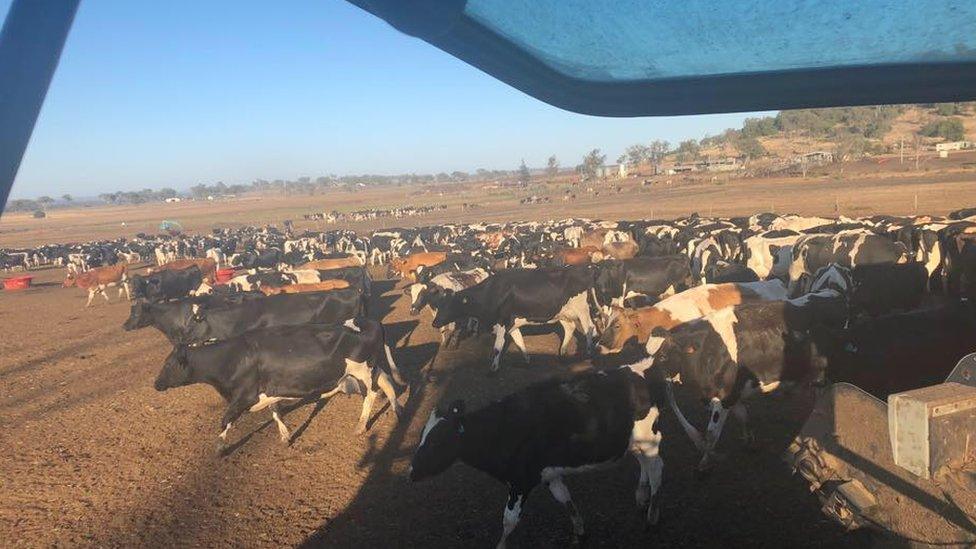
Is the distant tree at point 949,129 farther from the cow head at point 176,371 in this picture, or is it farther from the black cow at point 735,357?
the cow head at point 176,371

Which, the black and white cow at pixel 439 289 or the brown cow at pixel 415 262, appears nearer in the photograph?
the black and white cow at pixel 439 289

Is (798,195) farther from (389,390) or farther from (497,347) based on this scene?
(389,390)

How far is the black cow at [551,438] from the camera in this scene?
18.3 ft

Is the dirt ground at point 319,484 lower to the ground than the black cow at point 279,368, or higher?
lower

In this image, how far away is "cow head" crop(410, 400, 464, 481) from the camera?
5.69 metres

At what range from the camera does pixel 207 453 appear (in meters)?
8.44

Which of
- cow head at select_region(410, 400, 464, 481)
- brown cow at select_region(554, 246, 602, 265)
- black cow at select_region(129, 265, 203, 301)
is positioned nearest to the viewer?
cow head at select_region(410, 400, 464, 481)

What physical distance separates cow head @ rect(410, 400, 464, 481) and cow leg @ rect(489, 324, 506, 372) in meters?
5.21

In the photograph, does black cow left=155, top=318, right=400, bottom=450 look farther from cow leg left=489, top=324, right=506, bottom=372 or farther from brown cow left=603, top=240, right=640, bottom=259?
brown cow left=603, top=240, right=640, bottom=259

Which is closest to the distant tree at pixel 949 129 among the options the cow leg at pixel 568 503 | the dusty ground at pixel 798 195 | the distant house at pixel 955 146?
the distant house at pixel 955 146

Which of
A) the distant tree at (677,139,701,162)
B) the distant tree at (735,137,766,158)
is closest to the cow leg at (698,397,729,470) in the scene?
the distant tree at (735,137,766,158)

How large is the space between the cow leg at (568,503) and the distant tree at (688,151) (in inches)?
3867

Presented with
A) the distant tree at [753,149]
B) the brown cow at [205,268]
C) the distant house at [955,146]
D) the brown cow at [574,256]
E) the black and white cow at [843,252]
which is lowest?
the brown cow at [205,268]

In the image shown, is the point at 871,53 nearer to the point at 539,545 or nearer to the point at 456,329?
the point at 539,545
